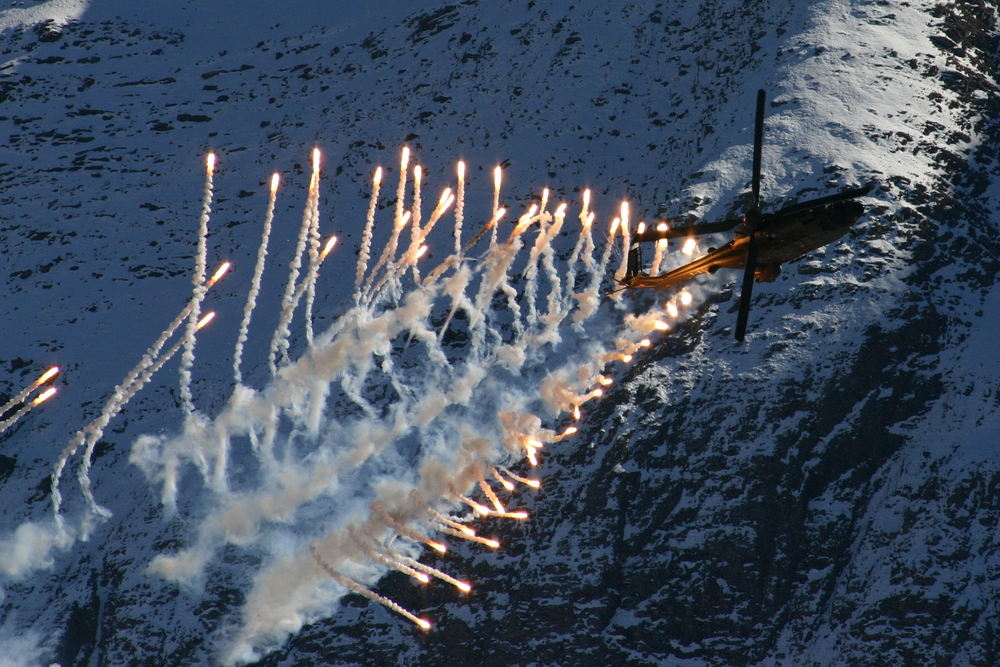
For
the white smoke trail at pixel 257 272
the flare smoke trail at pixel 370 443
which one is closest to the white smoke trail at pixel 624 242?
the flare smoke trail at pixel 370 443

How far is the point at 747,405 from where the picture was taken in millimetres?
70688

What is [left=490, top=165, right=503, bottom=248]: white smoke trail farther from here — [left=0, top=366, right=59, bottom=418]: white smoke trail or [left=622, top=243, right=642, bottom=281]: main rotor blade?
[left=0, top=366, right=59, bottom=418]: white smoke trail

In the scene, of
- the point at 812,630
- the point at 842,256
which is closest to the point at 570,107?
the point at 842,256

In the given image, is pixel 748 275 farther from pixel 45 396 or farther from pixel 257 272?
pixel 45 396

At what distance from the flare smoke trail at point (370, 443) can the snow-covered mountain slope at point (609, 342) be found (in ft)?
2.61

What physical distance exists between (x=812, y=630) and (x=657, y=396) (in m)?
13.2

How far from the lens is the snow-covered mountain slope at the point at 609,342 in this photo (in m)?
68.3

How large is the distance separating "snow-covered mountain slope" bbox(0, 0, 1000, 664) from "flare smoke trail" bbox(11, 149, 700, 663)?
2.61 feet

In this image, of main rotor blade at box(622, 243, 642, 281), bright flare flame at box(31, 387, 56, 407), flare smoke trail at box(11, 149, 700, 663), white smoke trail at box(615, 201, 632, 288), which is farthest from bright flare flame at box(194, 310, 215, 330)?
main rotor blade at box(622, 243, 642, 281)

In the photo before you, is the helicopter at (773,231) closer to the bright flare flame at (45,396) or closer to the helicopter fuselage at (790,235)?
the helicopter fuselage at (790,235)

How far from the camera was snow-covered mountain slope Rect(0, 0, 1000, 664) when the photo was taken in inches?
2689

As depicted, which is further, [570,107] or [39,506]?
[570,107]

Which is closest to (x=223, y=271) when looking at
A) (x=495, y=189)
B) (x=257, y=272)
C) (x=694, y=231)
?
(x=257, y=272)

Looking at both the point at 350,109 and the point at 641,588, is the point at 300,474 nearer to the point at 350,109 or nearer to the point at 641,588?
the point at 641,588
